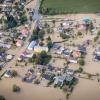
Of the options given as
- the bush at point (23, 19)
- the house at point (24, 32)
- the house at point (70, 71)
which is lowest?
the house at point (70, 71)

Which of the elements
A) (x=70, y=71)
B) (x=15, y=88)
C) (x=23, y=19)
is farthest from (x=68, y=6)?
(x=15, y=88)

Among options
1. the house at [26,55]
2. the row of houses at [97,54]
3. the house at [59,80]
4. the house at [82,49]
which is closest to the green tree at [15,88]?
the house at [59,80]

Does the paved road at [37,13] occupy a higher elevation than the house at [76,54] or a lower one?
higher

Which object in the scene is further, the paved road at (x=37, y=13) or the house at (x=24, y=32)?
the paved road at (x=37, y=13)

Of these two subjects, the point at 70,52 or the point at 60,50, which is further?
the point at 60,50

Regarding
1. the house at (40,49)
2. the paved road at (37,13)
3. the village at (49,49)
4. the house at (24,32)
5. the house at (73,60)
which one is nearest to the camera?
the village at (49,49)

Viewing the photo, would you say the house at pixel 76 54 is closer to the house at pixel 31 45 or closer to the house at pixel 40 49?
the house at pixel 40 49

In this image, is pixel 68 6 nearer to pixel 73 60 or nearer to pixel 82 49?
pixel 82 49
